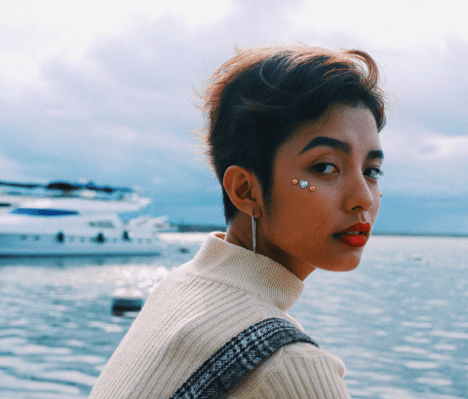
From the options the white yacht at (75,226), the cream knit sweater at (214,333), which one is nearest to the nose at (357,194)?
the cream knit sweater at (214,333)

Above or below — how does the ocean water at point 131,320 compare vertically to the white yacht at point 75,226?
below

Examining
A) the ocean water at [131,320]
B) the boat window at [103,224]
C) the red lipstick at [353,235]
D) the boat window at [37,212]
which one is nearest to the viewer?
the red lipstick at [353,235]

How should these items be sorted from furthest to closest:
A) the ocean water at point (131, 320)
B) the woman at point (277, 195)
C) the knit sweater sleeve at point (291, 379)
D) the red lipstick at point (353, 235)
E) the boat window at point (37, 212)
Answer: the boat window at point (37, 212)
the ocean water at point (131, 320)
the red lipstick at point (353, 235)
the woman at point (277, 195)
the knit sweater sleeve at point (291, 379)

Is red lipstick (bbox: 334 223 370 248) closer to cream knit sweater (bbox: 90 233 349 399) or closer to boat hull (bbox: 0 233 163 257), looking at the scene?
cream knit sweater (bbox: 90 233 349 399)

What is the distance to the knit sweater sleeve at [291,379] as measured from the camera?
837 mm

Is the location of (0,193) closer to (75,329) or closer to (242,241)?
(75,329)

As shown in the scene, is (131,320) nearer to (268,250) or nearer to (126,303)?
(126,303)

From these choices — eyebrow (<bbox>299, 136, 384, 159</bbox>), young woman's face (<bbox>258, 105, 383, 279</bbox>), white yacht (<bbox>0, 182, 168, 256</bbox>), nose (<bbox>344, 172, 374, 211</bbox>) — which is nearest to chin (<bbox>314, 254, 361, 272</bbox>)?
young woman's face (<bbox>258, 105, 383, 279</bbox>)

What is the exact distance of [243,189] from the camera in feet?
3.93

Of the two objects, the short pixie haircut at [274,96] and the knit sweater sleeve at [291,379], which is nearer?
the knit sweater sleeve at [291,379]

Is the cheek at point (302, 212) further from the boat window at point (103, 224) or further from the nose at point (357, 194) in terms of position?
the boat window at point (103, 224)

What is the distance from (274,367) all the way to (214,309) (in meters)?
0.18

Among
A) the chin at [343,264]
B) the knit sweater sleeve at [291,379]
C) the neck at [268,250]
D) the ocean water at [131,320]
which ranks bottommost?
the knit sweater sleeve at [291,379]

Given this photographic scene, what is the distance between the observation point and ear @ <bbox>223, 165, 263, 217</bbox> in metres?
1.17
